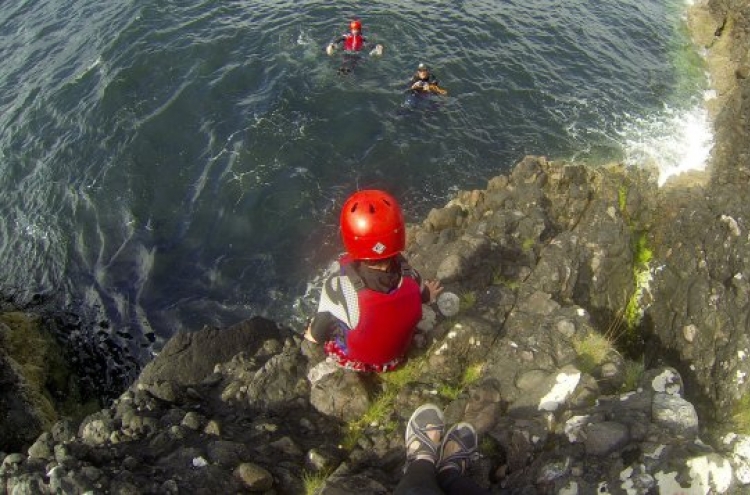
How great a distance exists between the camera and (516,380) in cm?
789

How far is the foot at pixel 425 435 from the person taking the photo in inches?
257

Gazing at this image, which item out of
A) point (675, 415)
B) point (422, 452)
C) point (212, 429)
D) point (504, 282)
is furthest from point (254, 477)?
point (504, 282)

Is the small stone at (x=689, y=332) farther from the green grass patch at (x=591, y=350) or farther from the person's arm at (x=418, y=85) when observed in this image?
the person's arm at (x=418, y=85)

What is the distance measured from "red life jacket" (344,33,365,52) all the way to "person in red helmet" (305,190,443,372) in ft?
53.4

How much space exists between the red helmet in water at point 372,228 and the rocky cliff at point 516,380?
270cm

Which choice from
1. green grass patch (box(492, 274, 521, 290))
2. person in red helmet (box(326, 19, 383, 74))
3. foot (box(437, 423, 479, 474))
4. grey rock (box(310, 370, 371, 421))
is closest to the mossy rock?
grey rock (box(310, 370, 371, 421))

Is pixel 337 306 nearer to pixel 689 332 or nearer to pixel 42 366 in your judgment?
pixel 689 332

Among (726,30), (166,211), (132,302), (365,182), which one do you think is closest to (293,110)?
(365,182)

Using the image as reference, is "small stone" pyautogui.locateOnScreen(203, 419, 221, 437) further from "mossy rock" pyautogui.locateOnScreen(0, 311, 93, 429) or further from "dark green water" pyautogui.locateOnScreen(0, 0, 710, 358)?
"dark green water" pyautogui.locateOnScreen(0, 0, 710, 358)

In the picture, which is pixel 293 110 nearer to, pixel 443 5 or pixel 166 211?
pixel 166 211

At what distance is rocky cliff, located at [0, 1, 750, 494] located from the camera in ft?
20.9

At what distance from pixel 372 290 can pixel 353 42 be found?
17.3m

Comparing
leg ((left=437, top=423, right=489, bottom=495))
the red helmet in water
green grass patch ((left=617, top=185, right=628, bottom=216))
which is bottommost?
green grass patch ((left=617, top=185, right=628, bottom=216))

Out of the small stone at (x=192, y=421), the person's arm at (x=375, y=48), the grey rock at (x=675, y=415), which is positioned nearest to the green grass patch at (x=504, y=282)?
the grey rock at (x=675, y=415)
